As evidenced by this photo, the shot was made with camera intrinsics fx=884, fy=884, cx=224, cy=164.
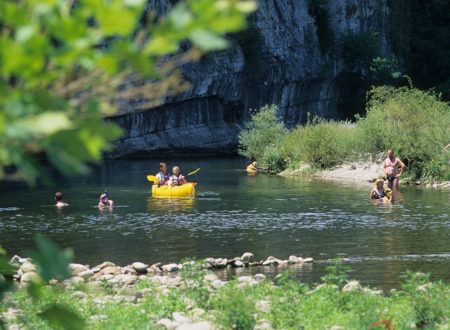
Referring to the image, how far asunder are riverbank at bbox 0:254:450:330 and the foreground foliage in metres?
22.5

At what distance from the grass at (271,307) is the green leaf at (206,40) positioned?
6.68 metres

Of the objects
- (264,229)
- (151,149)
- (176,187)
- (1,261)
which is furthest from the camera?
(151,149)

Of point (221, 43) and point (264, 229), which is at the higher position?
point (221, 43)

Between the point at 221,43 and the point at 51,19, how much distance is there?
53cm

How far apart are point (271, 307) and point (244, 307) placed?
3.28 ft

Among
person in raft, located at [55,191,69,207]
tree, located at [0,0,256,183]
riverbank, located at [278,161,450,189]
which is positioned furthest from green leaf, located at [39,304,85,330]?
riverbank, located at [278,161,450,189]

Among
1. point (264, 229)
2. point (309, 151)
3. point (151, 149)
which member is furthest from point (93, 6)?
point (151, 149)

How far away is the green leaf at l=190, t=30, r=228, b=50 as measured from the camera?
8.64 ft

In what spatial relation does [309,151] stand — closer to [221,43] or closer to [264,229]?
[264,229]

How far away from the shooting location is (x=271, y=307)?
10430 mm

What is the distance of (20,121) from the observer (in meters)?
2.63

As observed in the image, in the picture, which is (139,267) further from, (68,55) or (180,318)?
(68,55)

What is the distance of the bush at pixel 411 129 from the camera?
33.8 metres

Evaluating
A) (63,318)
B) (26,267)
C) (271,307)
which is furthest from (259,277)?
(63,318)
